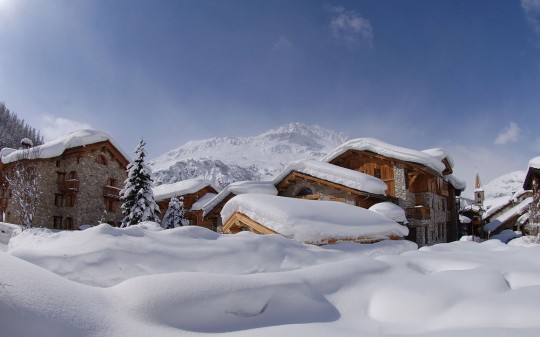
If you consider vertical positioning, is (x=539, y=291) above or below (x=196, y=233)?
below

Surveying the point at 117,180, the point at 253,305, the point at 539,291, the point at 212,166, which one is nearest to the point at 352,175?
the point at 539,291

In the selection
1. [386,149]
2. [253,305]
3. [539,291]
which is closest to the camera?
[253,305]

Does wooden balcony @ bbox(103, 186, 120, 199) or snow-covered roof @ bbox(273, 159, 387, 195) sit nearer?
snow-covered roof @ bbox(273, 159, 387, 195)

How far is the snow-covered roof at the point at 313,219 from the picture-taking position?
9055mm

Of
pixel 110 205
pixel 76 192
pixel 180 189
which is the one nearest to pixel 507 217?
pixel 180 189

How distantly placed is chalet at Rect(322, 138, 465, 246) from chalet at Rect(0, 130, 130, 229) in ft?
64.8

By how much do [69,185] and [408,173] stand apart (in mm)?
25556

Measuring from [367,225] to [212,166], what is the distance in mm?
135652

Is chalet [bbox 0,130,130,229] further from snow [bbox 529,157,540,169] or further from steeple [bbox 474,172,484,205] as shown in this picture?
steeple [bbox 474,172,484,205]

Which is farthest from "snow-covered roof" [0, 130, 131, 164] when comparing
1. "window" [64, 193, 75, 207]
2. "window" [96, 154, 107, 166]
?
"window" [64, 193, 75, 207]

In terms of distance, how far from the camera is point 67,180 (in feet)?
86.7

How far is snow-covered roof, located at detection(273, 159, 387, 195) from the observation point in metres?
16.3

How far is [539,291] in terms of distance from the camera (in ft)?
13.4

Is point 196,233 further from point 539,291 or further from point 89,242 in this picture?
point 539,291
